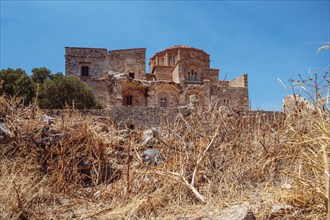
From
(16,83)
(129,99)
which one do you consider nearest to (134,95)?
(129,99)

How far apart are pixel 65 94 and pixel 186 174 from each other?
18.0 meters

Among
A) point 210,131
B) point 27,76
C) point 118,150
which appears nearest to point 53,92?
point 27,76

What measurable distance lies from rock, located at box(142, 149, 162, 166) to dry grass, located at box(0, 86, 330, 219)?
0.87 ft

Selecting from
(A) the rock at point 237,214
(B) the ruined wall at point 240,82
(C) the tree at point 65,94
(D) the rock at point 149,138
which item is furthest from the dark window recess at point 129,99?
(A) the rock at point 237,214

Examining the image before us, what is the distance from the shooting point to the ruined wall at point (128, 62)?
29.5 meters

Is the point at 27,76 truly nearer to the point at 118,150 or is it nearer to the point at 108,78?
the point at 108,78

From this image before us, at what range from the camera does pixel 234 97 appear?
2758 centimetres

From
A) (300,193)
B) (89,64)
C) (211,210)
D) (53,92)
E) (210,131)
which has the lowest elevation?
(211,210)

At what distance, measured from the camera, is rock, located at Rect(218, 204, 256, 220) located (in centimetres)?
294

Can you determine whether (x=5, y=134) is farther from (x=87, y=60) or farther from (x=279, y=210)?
(x=87, y=60)

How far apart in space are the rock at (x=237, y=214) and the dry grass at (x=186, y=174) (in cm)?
22

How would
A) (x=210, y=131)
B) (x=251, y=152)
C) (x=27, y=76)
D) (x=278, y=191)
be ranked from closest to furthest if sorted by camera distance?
(x=278, y=191), (x=251, y=152), (x=210, y=131), (x=27, y=76)

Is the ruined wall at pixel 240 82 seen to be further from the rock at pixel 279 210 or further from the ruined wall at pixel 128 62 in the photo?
the rock at pixel 279 210

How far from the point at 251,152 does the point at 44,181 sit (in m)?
2.87
